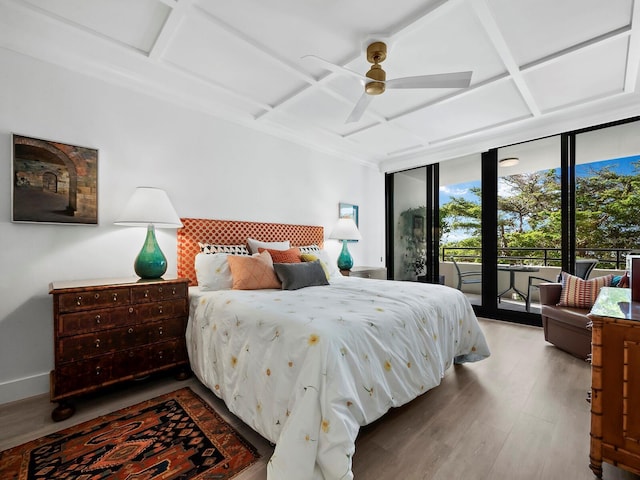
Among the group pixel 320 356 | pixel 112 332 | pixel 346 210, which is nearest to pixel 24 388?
pixel 112 332

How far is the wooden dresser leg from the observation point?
6.26ft

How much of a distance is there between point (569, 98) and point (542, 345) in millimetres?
2697

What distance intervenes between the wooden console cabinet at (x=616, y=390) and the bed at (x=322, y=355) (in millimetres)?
840

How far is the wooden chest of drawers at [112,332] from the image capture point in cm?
194

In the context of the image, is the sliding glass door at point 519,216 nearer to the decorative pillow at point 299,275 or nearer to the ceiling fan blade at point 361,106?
the ceiling fan blade at point 361,106

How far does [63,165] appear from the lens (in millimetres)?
2379

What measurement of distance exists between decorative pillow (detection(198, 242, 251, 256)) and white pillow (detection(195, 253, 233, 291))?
7.9 inches

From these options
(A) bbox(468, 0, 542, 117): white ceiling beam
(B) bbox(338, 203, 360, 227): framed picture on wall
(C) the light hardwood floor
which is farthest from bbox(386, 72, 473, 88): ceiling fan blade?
(B) bbox(338, 203, 360, 227): framed picture on wall

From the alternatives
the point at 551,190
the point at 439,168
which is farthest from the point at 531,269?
the point at 439,168

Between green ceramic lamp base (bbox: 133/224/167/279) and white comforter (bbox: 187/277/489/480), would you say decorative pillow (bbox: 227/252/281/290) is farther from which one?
green ceramic lamp base (bbox: 133/224/167/279)

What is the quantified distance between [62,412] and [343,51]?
10.7 ft

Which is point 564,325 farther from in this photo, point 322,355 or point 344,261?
point 322,355

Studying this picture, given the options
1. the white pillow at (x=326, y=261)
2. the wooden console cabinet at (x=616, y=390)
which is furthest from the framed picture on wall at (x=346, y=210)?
the wooden console cabinet at (x=616, y=390)

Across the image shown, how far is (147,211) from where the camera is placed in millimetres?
2436
